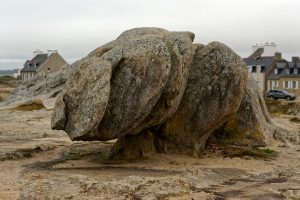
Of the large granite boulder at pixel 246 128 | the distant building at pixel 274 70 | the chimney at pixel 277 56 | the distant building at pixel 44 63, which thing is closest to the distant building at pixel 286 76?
the distant building at pixel 274 70

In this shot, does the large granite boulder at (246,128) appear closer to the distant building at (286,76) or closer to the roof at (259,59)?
the distant building at (286,76)

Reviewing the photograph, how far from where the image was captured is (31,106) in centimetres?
6238

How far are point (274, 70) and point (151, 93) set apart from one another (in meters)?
84.0

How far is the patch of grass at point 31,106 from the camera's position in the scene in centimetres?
6119

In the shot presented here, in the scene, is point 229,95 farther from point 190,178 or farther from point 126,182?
point 126,182

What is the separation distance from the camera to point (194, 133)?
28.2 meters

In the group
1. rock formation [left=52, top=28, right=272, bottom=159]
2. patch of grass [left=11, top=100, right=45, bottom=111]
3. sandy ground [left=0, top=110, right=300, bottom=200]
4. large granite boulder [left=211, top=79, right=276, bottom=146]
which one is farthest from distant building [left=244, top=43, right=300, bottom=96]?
rock formation [left=52, top=28, right=272, bottom=159]

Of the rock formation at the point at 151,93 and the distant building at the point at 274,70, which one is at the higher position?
the distant building at the point at 274,70

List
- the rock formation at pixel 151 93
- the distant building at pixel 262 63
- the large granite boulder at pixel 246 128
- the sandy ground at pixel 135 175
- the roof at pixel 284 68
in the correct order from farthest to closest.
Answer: the distant building at pixel 262 63, the roof at pixel 284 68, the large granite boulder at pixel 246 128, the rock formation at pixel 151 93, the sandy ground at pixel 135 175

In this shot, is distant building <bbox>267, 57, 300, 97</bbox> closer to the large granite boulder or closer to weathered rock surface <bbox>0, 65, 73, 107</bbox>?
weathered rock surface <bbox>0, 65, 73, 107</bbox>

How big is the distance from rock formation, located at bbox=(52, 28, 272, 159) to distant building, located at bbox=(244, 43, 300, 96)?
7382 cm

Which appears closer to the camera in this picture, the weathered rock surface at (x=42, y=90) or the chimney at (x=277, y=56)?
the weathered rock surface at (x=42, y=90)

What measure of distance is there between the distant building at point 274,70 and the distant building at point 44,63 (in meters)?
42.7

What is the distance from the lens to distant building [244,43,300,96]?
328 feet
